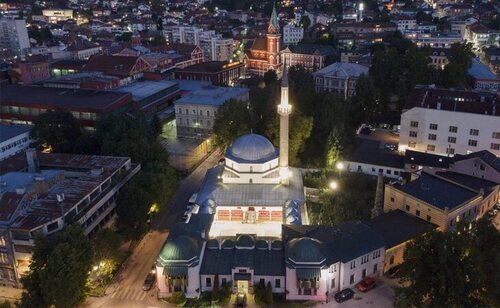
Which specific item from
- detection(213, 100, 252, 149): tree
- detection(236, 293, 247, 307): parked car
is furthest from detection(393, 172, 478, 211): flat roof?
detection(213, 100, 252, 149): tree

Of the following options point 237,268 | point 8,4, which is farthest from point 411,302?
point 8,4

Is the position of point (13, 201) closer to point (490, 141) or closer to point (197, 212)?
point (197, 212)

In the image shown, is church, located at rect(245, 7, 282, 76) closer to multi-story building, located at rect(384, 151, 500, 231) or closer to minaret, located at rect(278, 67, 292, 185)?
minaret, located at rect(278, 67, 292, 185)

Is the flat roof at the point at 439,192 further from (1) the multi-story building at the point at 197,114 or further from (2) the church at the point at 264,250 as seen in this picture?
(1) the multi-story building at the point at 197,114

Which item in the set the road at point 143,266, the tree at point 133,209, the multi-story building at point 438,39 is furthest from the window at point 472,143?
the multi-story building at point 438,39

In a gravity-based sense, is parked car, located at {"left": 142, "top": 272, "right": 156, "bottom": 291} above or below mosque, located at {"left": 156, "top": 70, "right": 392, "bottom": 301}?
below

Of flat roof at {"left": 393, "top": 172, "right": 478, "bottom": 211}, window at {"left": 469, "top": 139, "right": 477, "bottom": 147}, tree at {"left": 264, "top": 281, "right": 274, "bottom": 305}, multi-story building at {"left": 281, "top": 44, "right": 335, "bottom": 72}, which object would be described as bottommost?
tree at {"left": 264, "top": 281, "right": 274, "bottom": 305}
